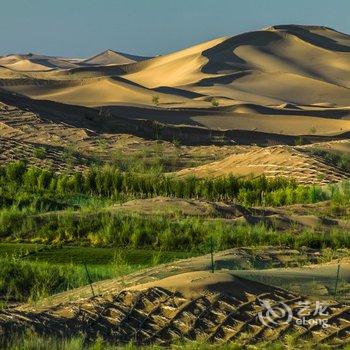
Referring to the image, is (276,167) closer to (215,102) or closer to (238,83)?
(215,102)

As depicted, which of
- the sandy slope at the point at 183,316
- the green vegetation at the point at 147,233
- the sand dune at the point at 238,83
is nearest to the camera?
the sandy slope at the point at 183,316

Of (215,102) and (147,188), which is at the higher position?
(147,188)

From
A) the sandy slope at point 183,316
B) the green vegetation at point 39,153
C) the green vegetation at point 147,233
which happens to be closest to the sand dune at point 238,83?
the green vegetation at point 39,153

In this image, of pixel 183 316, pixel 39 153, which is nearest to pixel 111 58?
pixel 39 153

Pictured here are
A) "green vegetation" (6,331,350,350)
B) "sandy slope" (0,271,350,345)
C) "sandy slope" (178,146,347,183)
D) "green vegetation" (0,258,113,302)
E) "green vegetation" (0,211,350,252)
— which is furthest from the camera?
"sandy slope" (178,146,347,183)

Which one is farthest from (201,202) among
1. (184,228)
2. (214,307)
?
(214,307)

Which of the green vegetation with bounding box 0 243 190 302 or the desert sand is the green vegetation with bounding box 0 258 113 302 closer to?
the green vegetation with bounding box 0 243 190 302

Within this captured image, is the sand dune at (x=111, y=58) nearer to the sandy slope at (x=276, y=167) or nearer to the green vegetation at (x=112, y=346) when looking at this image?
the sandy slope at (x=276, y=167)

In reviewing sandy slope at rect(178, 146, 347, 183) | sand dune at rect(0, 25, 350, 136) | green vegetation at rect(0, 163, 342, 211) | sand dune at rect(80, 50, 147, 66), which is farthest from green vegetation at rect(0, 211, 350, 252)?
sand dune at rect(80, 50, 147, 66)

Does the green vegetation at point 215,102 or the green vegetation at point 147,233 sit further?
the green vegetation at point 215,102

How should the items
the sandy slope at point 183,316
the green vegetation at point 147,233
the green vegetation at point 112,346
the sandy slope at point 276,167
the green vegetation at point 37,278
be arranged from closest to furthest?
1. the green vegetation at point 112,346
2. the sandy slope at point 183,316
3. the green vegetation at point 37,278
4. the green vegetation at point 147,233
5. the sandy slope at point 276,167

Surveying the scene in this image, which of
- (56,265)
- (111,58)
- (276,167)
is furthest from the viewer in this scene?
(111,58)

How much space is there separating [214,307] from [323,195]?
12.1m

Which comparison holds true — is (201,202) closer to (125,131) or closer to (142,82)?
(125,131)
